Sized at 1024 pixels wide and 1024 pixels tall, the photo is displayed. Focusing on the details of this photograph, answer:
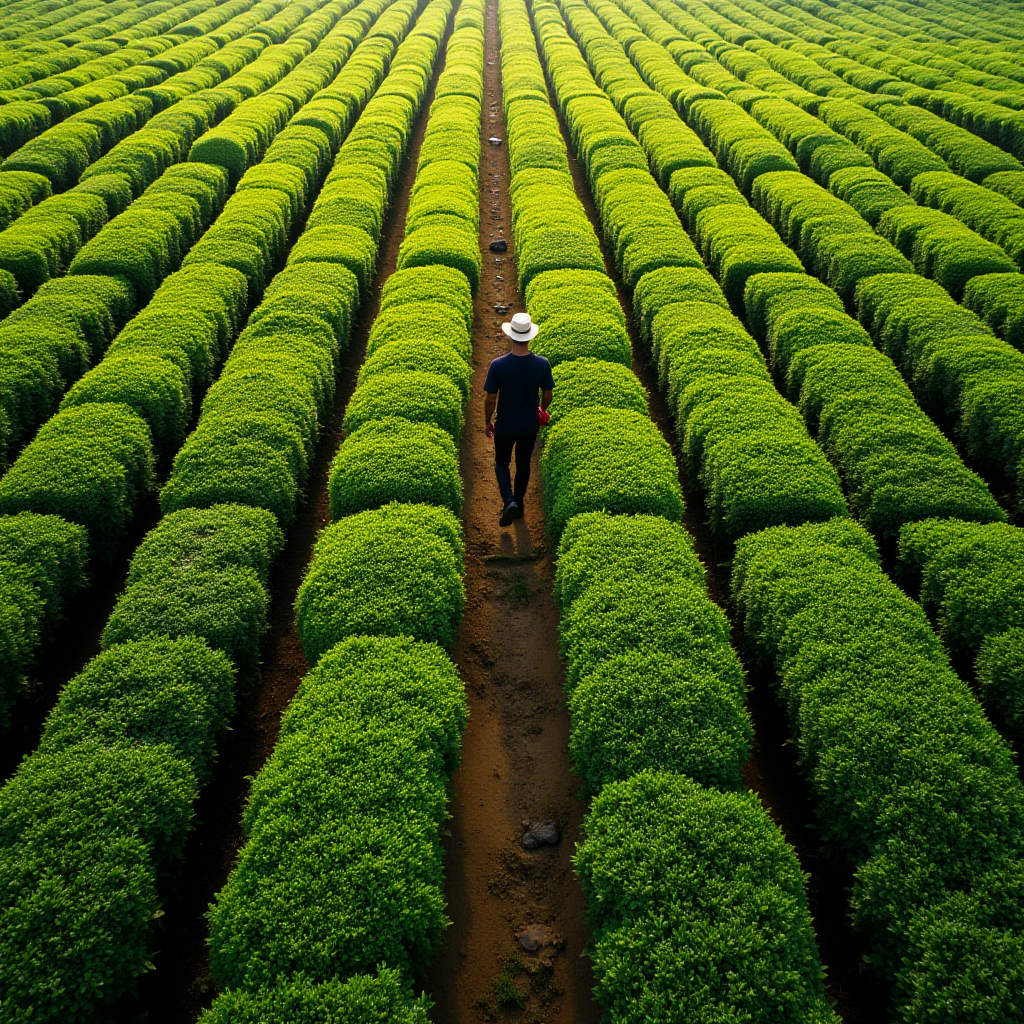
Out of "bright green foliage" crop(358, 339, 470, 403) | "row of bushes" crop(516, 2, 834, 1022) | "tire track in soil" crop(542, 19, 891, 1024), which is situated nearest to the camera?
"row of bushes" crop(516, 2, 834, 1022)

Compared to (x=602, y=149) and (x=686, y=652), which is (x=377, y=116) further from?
(x=686, y=652)

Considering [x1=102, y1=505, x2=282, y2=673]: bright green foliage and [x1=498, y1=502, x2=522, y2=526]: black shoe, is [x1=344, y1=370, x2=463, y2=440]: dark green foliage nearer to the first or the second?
[x1=498, y1=502, x2=522, y2=526]: black shoe

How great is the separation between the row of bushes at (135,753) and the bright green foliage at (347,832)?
1.73 ft

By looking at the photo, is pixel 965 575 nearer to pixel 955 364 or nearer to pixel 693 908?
pixel 693 908

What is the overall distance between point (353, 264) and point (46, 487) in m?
9.77

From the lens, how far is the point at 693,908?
5477 millimetres

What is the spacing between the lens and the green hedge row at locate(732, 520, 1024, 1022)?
5.24m

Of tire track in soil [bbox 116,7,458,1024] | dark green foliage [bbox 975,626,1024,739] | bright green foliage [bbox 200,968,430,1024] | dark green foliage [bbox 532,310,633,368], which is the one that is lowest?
tire track in soil [bbox 116,7,458,1024]

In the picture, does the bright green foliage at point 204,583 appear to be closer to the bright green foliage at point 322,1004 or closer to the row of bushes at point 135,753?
the row of bushes at point 135,753

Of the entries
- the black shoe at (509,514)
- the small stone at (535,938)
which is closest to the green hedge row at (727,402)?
the black shoe at (509,514)

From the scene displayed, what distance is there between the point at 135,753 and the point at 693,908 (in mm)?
5401

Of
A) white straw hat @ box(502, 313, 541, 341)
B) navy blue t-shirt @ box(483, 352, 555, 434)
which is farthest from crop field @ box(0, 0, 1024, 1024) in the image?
white straw hat @ box(502, 313, 541, 341)

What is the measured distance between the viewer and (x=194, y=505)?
1009cm

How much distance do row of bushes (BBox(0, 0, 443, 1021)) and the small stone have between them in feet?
7.25
